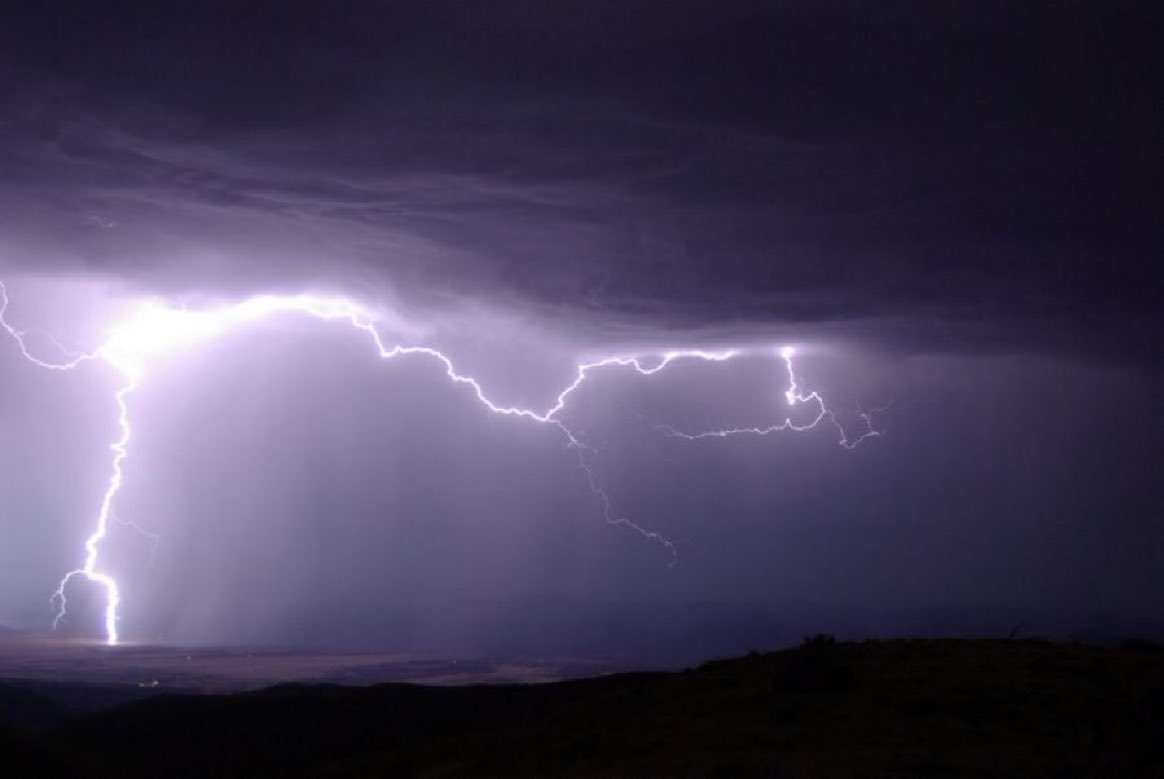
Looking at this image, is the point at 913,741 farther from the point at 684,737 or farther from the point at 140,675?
the point at 140,675

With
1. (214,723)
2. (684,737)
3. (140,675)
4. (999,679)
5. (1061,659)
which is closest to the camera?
(684,737)

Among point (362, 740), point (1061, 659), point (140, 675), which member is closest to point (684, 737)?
point (1061, 659)

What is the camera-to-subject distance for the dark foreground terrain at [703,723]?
14.9 metres

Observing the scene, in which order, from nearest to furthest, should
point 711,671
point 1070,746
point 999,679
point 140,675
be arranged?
point 1070,746 → point 999,679 → point 711,671 → point 140,675

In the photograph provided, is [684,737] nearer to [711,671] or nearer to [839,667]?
[839,667]

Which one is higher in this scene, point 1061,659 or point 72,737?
point 1061,659

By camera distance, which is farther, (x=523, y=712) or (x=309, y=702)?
(x=309, y=702)

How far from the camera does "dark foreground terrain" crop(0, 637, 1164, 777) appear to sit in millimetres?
14891

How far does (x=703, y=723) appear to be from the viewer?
752 inches

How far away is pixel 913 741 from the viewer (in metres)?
16.3

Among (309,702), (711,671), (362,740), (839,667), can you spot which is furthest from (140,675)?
(839,667)

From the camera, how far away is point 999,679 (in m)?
20.8

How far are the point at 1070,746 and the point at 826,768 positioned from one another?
3.38 meters

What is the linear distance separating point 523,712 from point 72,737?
9.55 meters
